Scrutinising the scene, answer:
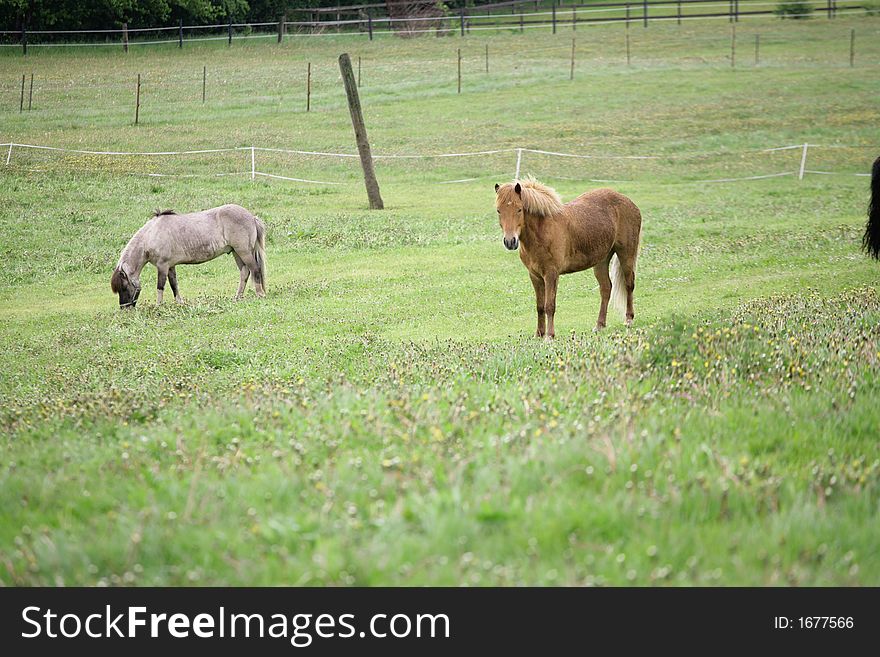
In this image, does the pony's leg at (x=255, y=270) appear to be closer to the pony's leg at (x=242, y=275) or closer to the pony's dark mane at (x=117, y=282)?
the pony's leg at (x=242, y=275)

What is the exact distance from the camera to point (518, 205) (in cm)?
1209

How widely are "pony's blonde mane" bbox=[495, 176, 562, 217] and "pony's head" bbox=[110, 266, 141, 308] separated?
8.78 meters

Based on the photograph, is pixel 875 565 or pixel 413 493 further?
pixel 413 493

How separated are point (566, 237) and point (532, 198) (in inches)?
35.6

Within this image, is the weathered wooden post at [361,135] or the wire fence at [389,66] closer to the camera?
the weathered wooden post at [361,135]

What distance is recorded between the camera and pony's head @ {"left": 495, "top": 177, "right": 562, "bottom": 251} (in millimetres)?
11984

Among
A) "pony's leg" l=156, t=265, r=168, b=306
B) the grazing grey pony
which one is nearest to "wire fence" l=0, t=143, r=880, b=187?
the grazing grey pony

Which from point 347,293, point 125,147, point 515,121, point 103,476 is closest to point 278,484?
point 103,476

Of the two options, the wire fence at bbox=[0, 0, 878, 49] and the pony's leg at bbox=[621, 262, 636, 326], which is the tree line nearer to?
the wire fence at bbox=[0, 0, 878, 49]

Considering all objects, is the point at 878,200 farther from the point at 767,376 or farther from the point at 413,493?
the point at 413,493

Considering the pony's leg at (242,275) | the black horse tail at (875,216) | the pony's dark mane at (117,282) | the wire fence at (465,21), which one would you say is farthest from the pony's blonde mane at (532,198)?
the wire fence at (465,21)

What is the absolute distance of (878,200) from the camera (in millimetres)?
14484

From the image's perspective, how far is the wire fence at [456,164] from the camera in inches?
1435

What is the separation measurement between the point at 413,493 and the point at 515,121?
1770 inches
